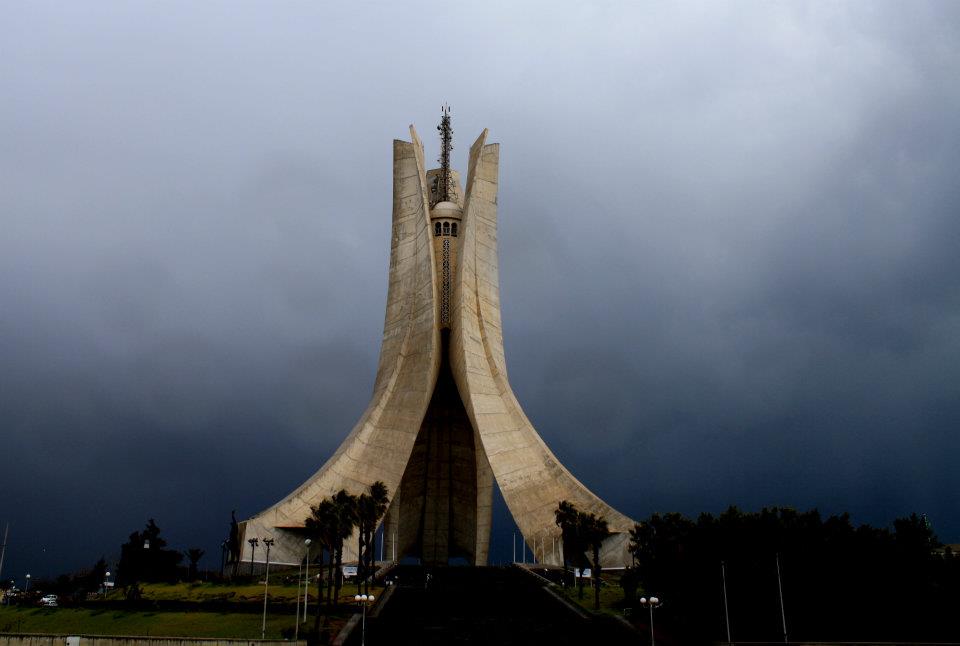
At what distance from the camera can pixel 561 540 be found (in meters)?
29.7

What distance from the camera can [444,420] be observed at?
38.2 metres

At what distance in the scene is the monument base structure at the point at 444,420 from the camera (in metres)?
30.3

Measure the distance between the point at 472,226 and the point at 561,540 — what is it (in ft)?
43.2

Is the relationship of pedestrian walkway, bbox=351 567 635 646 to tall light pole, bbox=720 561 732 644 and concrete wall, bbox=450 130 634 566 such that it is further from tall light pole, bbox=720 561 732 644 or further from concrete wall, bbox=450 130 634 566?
concrete wall, bbox=450 130 634 566

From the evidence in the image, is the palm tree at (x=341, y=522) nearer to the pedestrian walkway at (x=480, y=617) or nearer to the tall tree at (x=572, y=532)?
the pedestrian walkway at (x=480, y=617)

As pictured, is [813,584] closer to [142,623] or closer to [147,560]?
[142,623]

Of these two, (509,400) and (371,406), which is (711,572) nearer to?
(509,400)

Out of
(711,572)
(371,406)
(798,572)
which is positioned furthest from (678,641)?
(371,406)

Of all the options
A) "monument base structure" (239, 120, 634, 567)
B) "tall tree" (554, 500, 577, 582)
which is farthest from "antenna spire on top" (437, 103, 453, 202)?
"tall tree" (554, 500, 577, 582)

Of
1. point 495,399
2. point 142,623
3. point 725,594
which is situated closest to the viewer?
point 725,594

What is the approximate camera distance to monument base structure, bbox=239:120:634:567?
3033 cm

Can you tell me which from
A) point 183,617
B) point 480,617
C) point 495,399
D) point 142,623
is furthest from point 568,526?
point 142,623

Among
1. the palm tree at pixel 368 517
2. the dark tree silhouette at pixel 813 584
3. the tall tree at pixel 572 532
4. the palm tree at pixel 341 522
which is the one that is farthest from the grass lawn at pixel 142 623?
the dark tree silhouette at pixel 813 584

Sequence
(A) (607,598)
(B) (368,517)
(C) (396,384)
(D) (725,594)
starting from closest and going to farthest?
(D) (725,594)
(B) (368,517)
(A) (607,598)
(C) (396,384)
